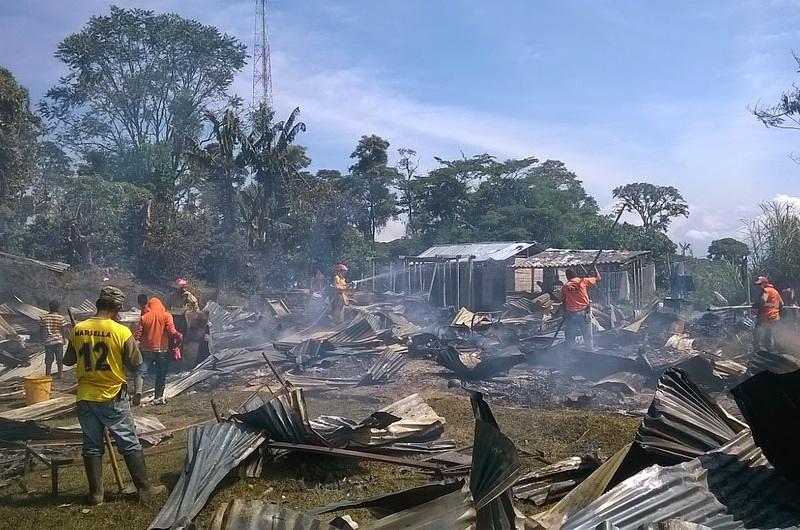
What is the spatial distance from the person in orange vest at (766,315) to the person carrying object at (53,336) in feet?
37.9

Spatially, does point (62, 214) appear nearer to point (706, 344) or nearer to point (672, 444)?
point (706, 344)

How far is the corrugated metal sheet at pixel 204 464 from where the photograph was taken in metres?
4.20

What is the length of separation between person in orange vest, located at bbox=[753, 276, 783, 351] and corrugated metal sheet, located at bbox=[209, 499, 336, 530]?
→ 9.83 meters

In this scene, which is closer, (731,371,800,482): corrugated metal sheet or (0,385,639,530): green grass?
(731,371,800,482): corrugated metal sheet

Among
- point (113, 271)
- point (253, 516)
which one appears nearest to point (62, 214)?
point (113, 271)

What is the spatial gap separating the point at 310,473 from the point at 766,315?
8436 millimetres

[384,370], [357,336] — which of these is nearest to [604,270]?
[357,336]

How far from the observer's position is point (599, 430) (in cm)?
655

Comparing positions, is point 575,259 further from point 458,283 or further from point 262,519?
point 262,519

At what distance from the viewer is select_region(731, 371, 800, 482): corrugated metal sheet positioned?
3410mm

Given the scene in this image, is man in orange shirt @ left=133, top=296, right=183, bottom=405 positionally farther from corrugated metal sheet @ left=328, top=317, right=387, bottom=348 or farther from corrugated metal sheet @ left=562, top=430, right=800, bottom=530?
corrugated metal sheet @ left=562, top=430, right=800, bottom=530

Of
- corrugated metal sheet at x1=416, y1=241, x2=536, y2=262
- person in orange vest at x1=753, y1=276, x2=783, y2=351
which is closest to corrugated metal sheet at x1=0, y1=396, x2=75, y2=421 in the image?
person in orange vest at x1=753, y1=276, x2=783, y2=351

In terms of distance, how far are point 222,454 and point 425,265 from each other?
18.6m

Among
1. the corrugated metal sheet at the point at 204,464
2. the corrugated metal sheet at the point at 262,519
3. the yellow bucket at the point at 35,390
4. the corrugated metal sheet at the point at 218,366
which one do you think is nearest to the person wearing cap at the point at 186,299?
the corrugated metal sheet at the point at 218,366
